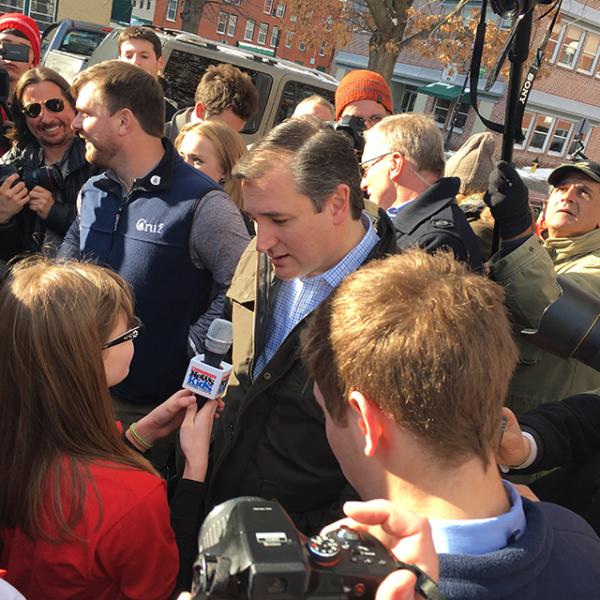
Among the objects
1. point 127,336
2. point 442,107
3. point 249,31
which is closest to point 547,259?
point 127,336

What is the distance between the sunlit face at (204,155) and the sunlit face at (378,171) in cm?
99

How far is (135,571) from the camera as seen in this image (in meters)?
1.45

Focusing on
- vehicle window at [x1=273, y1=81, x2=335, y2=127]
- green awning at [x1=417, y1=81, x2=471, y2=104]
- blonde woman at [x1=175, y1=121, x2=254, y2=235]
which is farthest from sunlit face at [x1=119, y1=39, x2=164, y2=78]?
green awning at [x1=417, y1=81, x2=471, y2=104]

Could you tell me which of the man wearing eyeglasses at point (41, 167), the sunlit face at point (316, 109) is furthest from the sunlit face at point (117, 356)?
the sunlit face at point (316, 109)

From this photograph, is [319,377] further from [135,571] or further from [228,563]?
[135,571]

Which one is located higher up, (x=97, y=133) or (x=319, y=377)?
(x=97, y=133)

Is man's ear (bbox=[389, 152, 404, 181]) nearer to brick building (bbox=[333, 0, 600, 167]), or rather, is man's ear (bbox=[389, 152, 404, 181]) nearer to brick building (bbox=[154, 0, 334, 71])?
brick building (bbox=[333, 0, 600, 167])

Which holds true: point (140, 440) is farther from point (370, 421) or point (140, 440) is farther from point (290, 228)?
point (370, 421)

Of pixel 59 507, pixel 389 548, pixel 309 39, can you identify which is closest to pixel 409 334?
pixel 389 548

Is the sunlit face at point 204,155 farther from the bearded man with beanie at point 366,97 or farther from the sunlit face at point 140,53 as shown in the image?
the sunlit face at point 140,53

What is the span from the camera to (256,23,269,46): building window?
4550 centimetres

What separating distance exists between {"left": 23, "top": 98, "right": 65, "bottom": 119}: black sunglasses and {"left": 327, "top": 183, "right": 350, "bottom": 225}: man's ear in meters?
2.18

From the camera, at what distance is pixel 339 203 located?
1.95 metres

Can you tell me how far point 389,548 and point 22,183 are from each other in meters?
2.81
